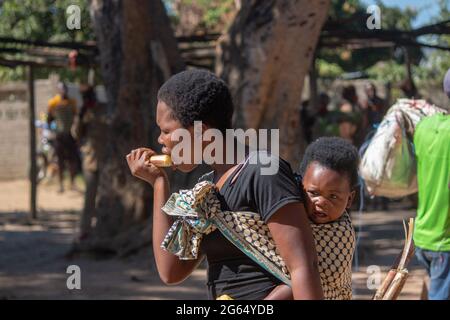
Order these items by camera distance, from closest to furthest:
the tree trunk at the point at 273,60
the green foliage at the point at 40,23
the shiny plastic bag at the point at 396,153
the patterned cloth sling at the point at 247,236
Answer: the patterned cloth sling at the point at 247,236, the shiny plastic bag at the point at 396,153, the tree trunk at the point at 273,60, the green foliage at the point at 40,23

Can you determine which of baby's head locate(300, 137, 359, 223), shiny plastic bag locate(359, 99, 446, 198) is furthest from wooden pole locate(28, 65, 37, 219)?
baby's head locate(300, 137, 359, 223)

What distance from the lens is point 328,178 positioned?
262cm

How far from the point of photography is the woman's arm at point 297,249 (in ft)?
7.78

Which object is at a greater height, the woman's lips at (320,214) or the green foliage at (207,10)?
the green foliage at (207,10)

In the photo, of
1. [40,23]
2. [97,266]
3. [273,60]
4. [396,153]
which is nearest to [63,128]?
[40,23]

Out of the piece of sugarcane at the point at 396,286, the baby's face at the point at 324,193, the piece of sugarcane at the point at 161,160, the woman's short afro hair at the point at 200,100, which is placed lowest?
the piece of sugarcane at the point at 396,286

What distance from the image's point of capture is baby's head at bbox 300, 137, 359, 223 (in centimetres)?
259

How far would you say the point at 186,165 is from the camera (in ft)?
8.63

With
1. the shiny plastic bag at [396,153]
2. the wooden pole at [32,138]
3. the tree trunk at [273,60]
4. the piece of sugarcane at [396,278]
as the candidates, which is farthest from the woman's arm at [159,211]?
the wooden pole at [32,138]

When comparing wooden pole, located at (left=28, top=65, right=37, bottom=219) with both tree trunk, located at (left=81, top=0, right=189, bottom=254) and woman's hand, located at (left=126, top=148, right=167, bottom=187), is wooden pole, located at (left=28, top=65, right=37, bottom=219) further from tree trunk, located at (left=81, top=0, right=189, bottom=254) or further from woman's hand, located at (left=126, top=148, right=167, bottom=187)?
woman's hand, located at (left=126, top=148, right=167, bottom=187)

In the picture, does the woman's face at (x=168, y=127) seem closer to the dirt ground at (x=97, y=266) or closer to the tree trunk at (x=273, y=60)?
the dirt ground at (x=97, y=266)

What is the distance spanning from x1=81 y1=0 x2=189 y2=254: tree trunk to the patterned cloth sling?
6121 mm

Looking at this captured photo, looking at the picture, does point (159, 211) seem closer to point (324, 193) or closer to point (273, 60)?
point (324, 193)

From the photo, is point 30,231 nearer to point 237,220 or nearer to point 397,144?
point 397,144
